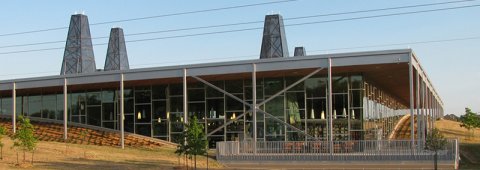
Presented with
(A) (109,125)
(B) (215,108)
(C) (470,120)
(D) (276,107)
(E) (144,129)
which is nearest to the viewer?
(D) (276,107)

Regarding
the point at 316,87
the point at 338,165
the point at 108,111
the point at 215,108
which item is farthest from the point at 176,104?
the point at 338,165

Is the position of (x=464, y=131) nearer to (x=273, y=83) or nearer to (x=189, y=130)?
(x=273, y=83)

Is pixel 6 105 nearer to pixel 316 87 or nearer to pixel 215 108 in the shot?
pixel 215 108

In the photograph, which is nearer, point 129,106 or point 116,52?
point 129,106

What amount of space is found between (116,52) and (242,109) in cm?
5591

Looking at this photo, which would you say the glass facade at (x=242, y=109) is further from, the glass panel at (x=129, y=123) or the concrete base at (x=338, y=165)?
the concrete base at (x=338, y=165)

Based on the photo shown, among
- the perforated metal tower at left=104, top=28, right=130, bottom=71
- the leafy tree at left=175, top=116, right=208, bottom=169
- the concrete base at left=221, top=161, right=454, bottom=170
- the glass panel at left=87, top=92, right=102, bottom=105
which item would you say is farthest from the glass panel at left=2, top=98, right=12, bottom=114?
the perforated metal tower at left=104, top=28, right=130, bottom=71

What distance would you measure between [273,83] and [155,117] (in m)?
8.67

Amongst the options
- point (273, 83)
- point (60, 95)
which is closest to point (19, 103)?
point (60, 95)

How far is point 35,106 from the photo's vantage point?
149 feet

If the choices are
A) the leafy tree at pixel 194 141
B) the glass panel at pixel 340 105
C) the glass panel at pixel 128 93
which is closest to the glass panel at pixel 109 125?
the glass panel at pixel 128 93

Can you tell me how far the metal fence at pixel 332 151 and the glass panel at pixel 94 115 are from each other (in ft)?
49.0

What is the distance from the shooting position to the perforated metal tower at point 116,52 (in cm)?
8669

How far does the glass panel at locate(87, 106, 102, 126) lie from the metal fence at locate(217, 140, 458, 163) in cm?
1494
